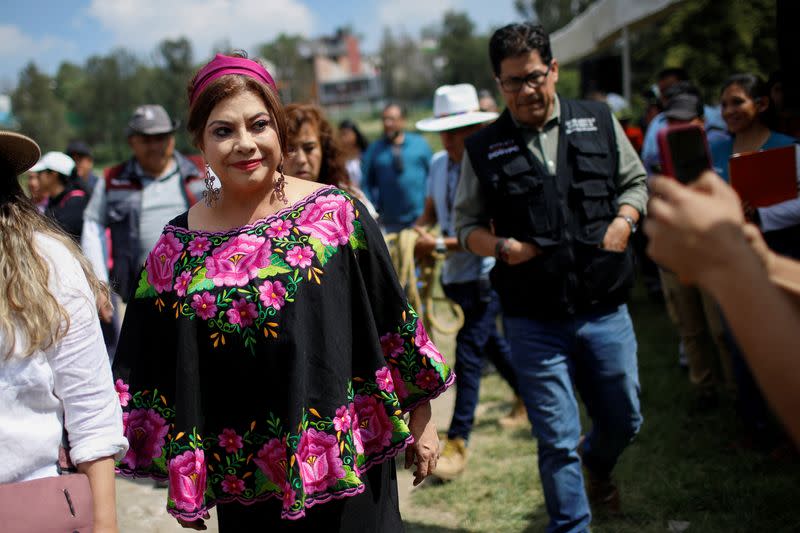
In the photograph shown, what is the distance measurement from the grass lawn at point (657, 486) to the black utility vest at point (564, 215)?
4.23ft

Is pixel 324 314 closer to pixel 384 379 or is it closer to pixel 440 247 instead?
pixel 384 379

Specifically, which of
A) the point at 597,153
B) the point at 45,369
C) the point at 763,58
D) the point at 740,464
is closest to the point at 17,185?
the point at 45,369

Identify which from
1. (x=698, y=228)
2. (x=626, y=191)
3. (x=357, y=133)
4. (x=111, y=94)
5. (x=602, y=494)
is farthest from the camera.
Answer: (x=111, y=94)

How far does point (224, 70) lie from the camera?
243 cm

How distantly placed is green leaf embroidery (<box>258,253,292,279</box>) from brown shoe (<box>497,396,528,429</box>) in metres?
3.47

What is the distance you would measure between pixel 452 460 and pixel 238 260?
109 inches

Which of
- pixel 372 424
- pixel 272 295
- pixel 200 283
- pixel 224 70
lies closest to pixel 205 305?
pixel 200 283

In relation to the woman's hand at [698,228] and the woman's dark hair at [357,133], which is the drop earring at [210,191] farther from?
the woman's dark hair at [357,133]

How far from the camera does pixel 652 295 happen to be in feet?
28.7

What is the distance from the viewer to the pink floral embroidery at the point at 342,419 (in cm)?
231

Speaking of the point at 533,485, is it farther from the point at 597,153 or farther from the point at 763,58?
the point at 763,58

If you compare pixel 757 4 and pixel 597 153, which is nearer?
pixel 597 153

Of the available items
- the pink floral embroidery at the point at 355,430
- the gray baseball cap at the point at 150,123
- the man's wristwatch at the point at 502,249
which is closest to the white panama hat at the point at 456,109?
the man's wristwatch at the point at 502,249

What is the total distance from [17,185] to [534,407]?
7.31 feet
